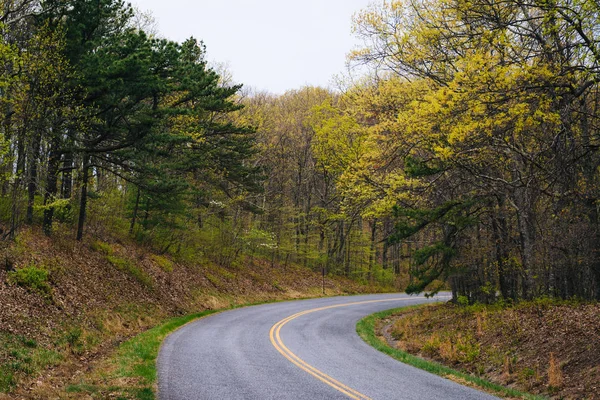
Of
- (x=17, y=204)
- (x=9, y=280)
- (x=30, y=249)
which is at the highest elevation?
(x=17, y=204)

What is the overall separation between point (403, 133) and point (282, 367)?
8.21m

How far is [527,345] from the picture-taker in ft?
36.0

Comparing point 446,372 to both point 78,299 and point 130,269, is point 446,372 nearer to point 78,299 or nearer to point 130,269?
point 78,299

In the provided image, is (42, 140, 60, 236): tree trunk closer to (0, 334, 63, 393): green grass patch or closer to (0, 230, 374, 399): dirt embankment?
(0, 230, 374, 399): dirt embankment

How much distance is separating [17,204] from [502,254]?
669 inches

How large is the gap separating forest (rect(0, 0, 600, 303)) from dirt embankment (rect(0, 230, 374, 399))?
50.3 inches

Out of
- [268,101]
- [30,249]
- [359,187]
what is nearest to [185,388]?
[30,249]

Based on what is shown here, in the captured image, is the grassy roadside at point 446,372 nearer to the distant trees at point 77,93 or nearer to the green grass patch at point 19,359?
the green grass patch at point 19,359

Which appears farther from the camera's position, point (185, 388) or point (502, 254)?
point (502, 254)

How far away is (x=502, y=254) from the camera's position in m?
16.8

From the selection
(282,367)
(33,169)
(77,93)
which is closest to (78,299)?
(33,169)

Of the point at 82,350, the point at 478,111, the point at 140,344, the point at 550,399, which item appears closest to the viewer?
the point at 550,399

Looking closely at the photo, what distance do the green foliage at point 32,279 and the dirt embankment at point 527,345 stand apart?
11745 millimetres

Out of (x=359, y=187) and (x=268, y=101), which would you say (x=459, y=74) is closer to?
(x=359, y=187)
